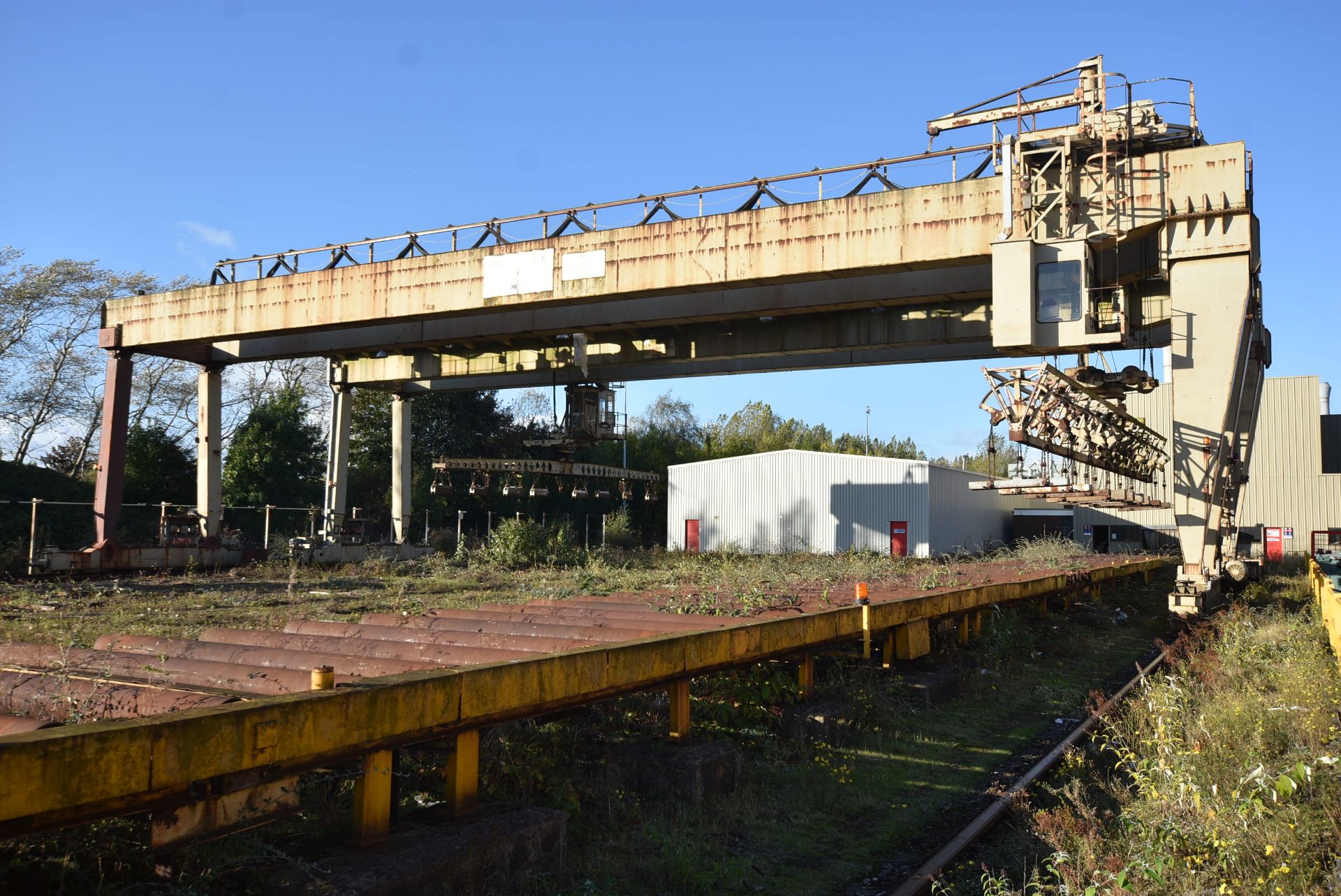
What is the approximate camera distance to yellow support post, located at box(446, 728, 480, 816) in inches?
167

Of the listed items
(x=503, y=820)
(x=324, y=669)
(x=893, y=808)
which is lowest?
(x=893, y=808)

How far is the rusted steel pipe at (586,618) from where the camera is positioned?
601 cm

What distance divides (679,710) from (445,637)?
60.3 inches

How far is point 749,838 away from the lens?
5195 millimetres

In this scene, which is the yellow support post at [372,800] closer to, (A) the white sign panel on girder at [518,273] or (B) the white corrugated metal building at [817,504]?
(A) the white sign panel on girder at [518,273]

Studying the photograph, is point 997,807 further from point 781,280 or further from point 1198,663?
point 781,280

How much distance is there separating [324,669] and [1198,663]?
9.05 metres

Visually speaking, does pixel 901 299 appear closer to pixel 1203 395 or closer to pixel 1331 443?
pixel 1203 395

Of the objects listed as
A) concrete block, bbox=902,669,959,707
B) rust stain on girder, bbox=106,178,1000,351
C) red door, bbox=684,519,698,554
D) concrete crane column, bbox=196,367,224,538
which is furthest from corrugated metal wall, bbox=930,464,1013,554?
concrete block, bbox=902,669,959,707

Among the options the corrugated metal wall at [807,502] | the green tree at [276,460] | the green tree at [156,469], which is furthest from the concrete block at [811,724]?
the green tree at [276,460]

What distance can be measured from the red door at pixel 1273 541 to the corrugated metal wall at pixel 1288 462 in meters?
0.20

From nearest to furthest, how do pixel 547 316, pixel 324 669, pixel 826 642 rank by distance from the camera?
pixel 324 669 → pixel 826 642 → pixel 547 316

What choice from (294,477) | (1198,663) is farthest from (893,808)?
(294,477)

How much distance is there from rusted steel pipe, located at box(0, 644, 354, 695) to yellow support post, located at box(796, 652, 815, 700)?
417 cm
